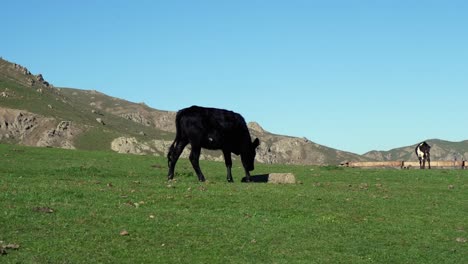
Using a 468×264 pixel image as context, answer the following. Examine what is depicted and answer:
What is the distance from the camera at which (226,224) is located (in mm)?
16625

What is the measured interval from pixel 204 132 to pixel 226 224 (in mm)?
11093

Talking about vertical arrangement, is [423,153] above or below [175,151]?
above

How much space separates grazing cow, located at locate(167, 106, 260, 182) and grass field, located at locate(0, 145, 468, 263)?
12.5 feet

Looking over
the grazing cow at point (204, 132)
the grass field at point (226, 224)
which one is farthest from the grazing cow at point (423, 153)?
the grazing cow at point (204, 132)

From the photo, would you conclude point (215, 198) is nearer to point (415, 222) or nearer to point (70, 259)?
point (415, 222)

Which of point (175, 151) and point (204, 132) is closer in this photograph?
point (204, 132)

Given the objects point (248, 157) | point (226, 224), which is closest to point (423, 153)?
point (248, 157)

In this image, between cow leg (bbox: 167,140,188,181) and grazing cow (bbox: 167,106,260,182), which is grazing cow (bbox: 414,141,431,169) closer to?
grazing cow (bbox: 167,106,260,182)

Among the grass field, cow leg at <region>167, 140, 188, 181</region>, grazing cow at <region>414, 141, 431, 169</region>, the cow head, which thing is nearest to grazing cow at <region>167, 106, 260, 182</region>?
cow leg at <region>167, 140, 188, 181</region>

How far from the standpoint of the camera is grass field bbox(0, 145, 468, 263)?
13.6 m

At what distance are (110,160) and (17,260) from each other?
102ft

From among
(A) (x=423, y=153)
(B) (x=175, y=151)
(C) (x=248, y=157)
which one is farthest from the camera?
(A) (x=423, y=153)

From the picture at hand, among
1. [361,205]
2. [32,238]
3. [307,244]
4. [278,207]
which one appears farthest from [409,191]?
[32,238]

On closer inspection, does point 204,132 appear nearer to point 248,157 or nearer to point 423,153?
point 248,157
